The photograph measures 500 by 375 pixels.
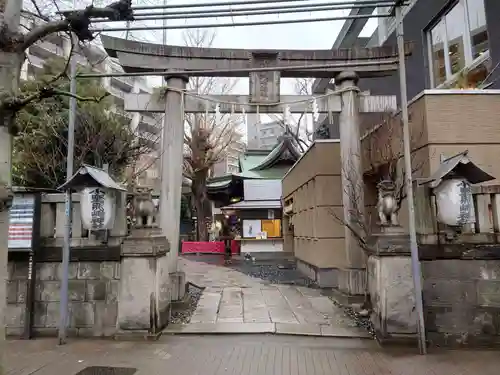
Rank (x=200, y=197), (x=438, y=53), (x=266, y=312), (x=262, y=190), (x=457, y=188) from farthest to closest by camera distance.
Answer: (x=200, y=197)
(x=262, y=190)
(x=438, y=53)
(x=266, y=312)
(x=457, y=188)

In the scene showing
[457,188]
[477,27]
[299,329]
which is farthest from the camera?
[477,27]

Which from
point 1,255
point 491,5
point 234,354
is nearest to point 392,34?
point 491,5

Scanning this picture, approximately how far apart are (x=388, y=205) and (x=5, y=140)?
580 centimetres

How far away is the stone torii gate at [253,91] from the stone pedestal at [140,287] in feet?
6.57

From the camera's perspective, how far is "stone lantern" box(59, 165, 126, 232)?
266 inches

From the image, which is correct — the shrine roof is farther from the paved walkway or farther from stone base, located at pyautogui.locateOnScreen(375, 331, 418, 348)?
stone base, located at pyautogui.locateOnScreen(375, 331, 418, 348)

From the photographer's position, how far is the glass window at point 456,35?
34.8 feet

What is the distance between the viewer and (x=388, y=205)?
22.4 feet

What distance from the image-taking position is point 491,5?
9281mm

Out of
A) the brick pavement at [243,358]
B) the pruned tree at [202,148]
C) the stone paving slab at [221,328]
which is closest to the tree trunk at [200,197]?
the pruned tree at [202,148]

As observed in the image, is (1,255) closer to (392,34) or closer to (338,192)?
(338,192)

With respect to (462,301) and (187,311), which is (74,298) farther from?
(462,301)

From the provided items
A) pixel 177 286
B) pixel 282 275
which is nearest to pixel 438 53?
pixel 282 275

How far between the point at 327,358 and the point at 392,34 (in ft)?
41.2
